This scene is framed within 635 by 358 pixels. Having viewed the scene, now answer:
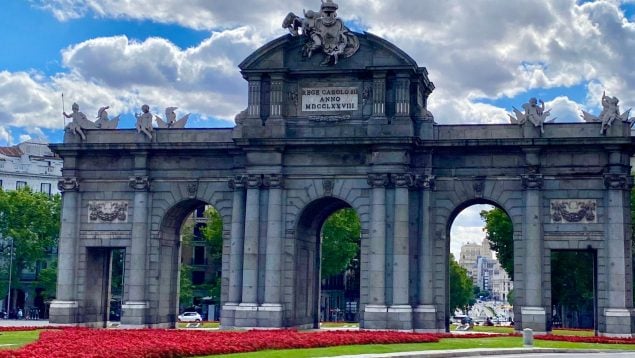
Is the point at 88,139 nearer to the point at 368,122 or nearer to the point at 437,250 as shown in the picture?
the point at 368,122

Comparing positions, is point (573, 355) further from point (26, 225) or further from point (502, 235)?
point (26, 225)

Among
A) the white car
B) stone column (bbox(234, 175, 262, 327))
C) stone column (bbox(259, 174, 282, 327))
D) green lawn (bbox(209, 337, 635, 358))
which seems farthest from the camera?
the white car

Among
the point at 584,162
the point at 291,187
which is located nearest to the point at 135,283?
the point at 291,187

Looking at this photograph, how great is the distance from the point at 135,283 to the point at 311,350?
24.6 m

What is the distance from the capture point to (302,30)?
61.5 meters

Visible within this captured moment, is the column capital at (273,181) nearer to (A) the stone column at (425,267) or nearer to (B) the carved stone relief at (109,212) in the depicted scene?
(A) the stone column at (425,267)

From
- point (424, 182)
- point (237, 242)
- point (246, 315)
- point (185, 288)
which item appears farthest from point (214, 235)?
point (424, 182)

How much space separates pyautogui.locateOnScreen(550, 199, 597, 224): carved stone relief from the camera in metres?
59.1

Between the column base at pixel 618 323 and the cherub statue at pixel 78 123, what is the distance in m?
34.2

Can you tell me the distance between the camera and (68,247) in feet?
211

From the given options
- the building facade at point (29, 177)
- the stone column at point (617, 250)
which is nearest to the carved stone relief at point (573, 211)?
the stone column at point (617, 250)

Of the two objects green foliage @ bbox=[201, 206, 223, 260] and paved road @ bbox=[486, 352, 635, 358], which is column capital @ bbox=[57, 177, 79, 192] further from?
green foliage @ bbox=[201, 206, 223, 260]

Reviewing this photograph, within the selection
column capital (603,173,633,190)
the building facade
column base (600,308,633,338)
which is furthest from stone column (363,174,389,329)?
the building facade

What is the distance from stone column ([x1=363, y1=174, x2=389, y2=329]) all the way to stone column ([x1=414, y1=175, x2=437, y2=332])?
7.46 feet
